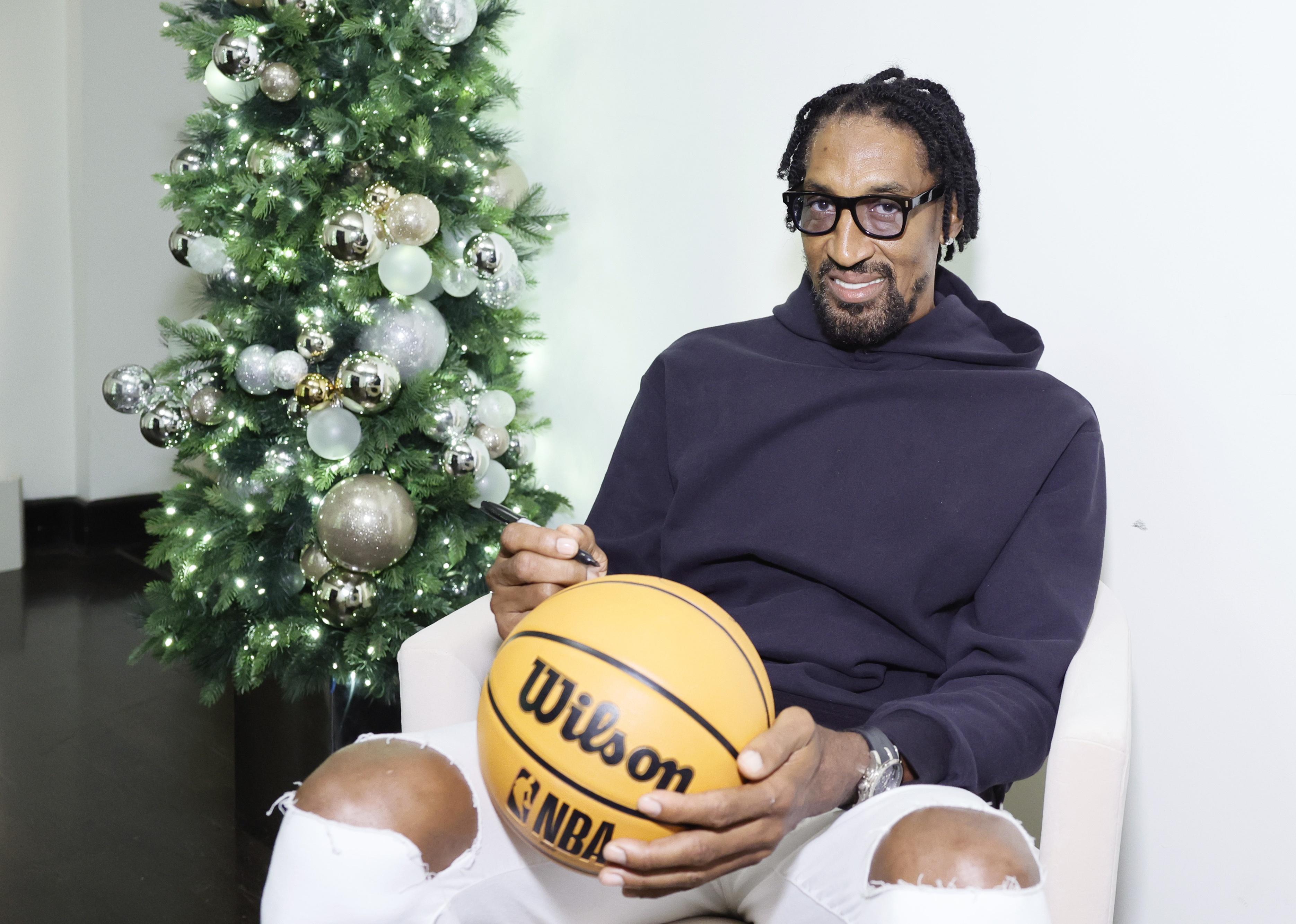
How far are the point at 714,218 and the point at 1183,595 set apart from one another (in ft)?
Result: 3.87

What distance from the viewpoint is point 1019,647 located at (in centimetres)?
137

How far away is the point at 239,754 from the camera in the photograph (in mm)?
2371

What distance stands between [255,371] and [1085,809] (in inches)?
66.6

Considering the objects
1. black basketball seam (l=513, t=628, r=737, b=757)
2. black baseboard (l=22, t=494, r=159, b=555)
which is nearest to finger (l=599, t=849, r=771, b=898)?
black basketball seam (l=513, t=628, r=737, b=757)

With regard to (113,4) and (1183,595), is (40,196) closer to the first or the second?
(113,4)

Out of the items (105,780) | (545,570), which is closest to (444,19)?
(545,570)

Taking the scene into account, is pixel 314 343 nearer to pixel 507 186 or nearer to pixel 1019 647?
pixel 507 186

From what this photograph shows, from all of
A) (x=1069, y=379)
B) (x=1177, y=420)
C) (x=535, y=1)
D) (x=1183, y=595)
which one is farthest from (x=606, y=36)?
(x=1183, y=595)

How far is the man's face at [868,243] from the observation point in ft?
5.31

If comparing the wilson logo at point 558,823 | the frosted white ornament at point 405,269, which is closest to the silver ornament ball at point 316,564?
the frosted white ornament at point 405,269

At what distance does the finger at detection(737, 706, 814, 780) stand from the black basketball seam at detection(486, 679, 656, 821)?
0.33ft

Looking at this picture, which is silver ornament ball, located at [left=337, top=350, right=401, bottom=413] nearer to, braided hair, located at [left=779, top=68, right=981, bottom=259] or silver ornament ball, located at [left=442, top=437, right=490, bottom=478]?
silver ornament ball, located at [left=442, top=437, right=490, bottom=478]

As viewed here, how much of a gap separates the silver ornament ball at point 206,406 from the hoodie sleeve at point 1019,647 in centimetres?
156

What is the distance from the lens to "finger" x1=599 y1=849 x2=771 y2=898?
99 cm
